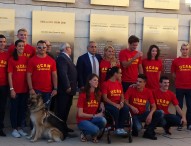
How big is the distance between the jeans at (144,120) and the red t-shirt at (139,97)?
4.8 inches

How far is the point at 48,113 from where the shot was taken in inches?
286

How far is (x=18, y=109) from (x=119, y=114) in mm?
1946

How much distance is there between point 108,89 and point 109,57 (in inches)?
29.9

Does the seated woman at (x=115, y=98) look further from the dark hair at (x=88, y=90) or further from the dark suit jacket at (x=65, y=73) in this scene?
the dark suit jacket at (x=65, y=73)

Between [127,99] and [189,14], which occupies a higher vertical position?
[189,14]

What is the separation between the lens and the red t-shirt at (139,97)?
25.7 ft

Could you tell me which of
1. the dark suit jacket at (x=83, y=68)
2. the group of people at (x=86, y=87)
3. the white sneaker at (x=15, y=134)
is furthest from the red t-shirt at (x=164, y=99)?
the white sneaker at (x=15, y=134)

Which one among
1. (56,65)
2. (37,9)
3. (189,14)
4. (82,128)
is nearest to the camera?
(82,128)

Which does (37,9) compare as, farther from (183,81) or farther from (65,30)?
(183,81)

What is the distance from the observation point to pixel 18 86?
7473 millimetres

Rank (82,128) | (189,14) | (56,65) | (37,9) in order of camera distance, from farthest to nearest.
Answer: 1. (189,14)
2. (37,9)
3. (56,65)
4. (82,128)

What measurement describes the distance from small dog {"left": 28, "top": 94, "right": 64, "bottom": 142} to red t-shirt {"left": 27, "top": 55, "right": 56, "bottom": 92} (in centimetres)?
36

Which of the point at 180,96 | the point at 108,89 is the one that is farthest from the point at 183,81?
the point at 108,89

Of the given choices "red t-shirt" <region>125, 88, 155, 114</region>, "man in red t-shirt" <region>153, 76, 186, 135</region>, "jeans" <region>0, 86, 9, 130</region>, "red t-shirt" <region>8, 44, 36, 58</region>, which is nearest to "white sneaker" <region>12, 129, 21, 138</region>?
"jeans" <region>0, 86, 9, 130</region>
